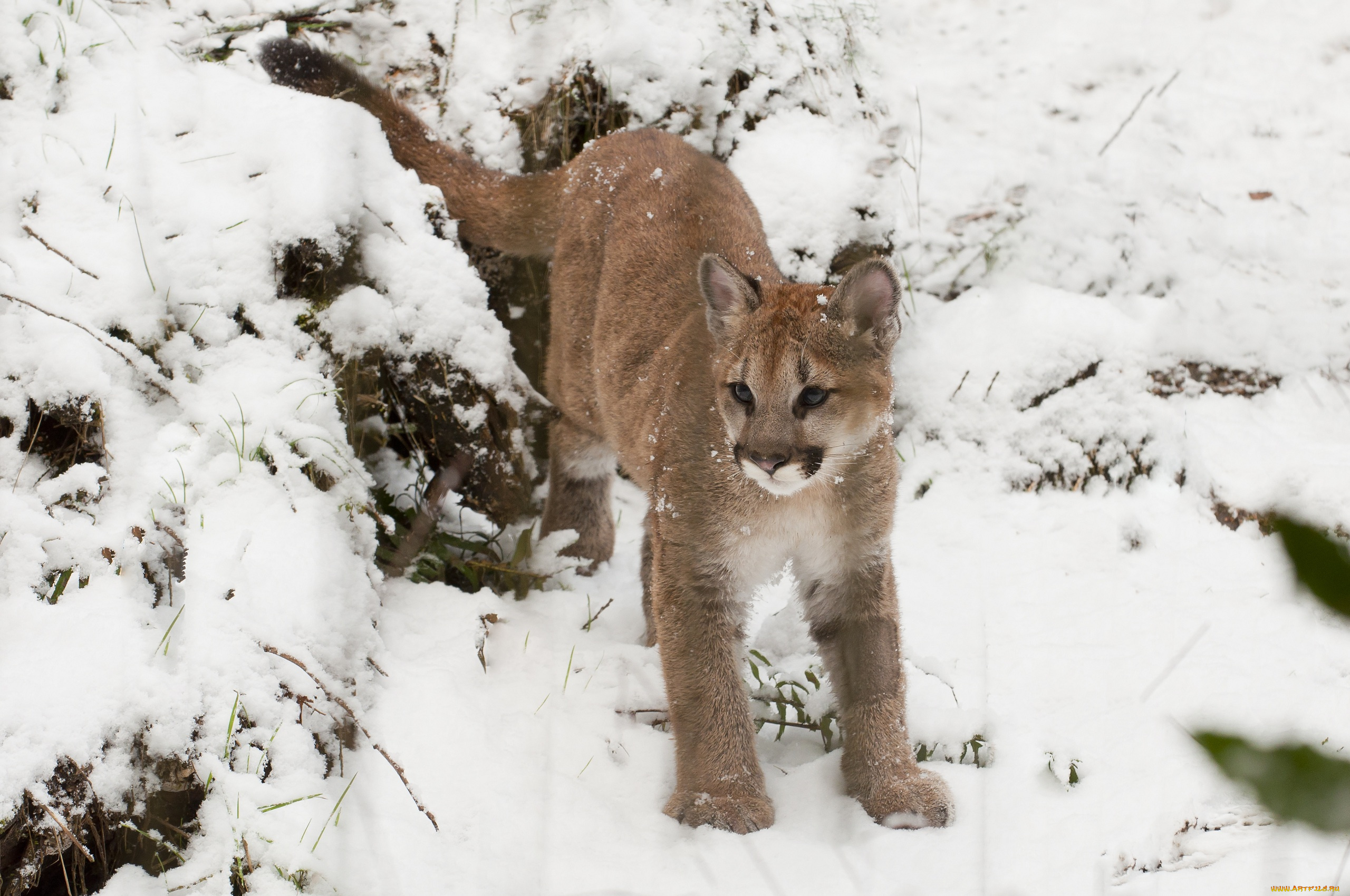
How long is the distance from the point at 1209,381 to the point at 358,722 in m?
3.93

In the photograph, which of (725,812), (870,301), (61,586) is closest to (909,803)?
(725,812)

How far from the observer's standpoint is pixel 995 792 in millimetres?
2732

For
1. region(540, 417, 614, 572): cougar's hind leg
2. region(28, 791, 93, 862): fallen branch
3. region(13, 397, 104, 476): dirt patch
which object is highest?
region(13, 397, 104, 476): dirt patch

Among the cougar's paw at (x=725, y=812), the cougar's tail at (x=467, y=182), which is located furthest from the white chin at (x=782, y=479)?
the cougar's tail at (x=467, y=182)

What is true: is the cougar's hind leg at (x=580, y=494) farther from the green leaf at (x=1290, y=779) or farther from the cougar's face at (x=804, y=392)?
the green leaf at (x=1290, y=779)

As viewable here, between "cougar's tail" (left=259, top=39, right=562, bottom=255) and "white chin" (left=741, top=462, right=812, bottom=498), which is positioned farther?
"cougar's tail" (left=259, top=39, right=562, bottom=255)

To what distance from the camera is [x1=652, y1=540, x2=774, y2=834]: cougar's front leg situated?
2719 millimetres

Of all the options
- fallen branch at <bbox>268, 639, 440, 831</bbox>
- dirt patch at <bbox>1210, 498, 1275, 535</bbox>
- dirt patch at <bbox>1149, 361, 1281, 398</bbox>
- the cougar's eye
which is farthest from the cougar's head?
dirt patch at <bbox>1149, 361, 1281, 398</bbox>

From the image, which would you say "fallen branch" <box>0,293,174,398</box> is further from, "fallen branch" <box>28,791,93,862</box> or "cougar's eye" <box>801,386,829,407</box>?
"cougar's eye" <box>801,386,829,407</box>

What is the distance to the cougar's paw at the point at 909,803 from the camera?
2697mm

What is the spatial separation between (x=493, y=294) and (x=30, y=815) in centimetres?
279

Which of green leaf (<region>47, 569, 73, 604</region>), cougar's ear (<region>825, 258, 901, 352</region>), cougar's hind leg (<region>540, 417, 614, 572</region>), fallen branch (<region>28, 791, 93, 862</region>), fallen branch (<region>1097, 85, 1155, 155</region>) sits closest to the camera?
fallen branch (<region>28, 791, 93, 862</region>)

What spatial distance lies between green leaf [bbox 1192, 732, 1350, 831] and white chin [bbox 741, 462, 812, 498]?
1972 mm

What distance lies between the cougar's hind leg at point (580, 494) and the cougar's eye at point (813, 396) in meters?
1.48
